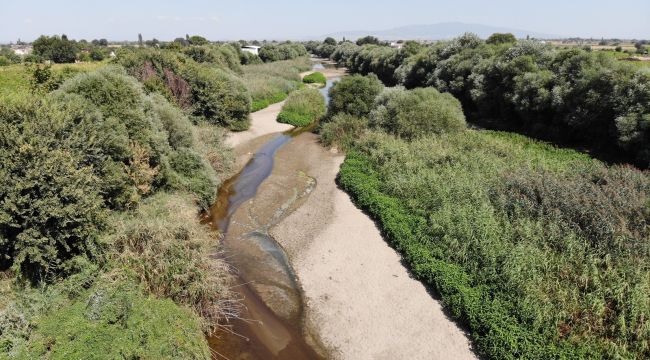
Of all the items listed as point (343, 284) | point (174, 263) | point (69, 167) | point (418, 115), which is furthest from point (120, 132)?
point (418, 115)

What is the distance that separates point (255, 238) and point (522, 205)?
13.1 m

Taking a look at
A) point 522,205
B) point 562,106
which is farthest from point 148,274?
point 562,106

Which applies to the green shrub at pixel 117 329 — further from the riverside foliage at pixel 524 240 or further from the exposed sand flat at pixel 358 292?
the riverside foliage at pixel 524 240

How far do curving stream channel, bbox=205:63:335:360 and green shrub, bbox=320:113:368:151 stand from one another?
1001cm

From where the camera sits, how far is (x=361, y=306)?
14.7 metres

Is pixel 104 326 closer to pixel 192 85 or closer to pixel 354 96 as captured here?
pixel 192 85

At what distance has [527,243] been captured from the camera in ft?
51.3

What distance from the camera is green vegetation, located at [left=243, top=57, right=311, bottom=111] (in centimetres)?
5146

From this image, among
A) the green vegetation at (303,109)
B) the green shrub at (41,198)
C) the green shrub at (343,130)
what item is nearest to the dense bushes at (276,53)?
the green vegetation at (303,109)

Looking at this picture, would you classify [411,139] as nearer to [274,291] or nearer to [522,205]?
[522,205]

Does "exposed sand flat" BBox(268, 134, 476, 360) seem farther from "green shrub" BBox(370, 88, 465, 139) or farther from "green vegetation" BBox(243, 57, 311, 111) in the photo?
"green vegetation" BBox(243, 57, 311, 111)

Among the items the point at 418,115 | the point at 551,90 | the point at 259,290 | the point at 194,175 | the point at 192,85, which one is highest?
the point at 192,85

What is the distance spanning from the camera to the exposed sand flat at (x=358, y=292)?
12.9 m

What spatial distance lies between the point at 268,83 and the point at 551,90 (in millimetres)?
37113
